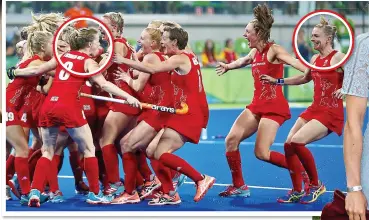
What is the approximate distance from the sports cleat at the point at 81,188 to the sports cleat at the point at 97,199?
11 cm

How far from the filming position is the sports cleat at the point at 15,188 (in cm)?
667

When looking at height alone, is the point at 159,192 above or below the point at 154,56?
below

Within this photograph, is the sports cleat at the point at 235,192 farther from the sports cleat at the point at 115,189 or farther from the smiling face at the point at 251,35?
the smiling face at the point at 251,35

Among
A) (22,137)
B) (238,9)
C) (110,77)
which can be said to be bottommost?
(22,137)

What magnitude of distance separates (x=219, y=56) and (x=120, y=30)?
3.49 feet

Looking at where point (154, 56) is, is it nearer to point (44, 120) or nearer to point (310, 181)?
point (44, 120)

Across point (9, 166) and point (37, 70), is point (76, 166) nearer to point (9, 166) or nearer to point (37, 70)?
point (9, 166)

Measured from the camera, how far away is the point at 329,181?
22.0 ft

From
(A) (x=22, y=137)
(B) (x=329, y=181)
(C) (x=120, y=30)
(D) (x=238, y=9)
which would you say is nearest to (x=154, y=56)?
(C) (x=120, y=30)

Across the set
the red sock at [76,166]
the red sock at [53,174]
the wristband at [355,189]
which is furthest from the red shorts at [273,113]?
the wristband at [355,189]

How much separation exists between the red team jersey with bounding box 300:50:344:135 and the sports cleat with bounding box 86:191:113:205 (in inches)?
63.3

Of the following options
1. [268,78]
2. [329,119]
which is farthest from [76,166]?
[329,119]

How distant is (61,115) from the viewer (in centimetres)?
→ 635

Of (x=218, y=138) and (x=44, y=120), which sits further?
(x=218, y=138)
